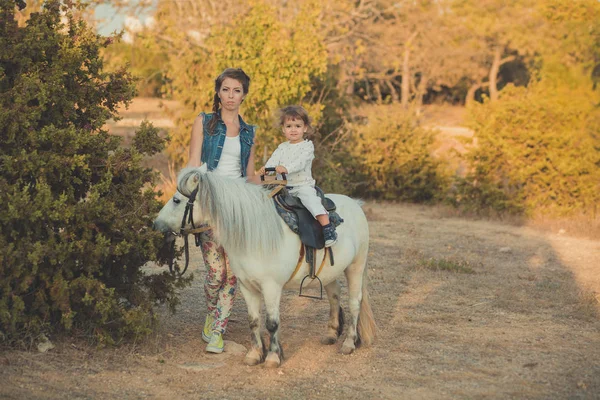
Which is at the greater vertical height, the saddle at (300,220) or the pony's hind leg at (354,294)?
the saddle at (300,220)

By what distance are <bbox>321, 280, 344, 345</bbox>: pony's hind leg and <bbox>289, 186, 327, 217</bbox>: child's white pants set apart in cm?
107

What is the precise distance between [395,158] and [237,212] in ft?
35.5

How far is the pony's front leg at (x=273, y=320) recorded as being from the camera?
17.1 ft

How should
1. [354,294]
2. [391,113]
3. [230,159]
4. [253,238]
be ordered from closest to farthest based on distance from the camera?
[253,238], [230,159], [354,294], [391,113]

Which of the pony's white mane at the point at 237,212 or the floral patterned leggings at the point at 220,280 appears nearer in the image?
the pony's white mane at the point at 237,212

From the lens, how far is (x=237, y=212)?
16.6 ft

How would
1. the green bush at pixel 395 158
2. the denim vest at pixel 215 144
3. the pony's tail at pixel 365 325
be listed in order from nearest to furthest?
the denim vest at pixel 215 144, the pony's tail at pixel 365 325, the green bush at pixel 395 158

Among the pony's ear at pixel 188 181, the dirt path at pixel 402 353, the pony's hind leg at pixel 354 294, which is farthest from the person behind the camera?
the pony's hind leg at pixel 354 294

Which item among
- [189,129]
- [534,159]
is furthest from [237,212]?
[189,129]

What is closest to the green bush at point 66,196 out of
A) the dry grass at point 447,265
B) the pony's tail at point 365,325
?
the pony's tail at point 365,325

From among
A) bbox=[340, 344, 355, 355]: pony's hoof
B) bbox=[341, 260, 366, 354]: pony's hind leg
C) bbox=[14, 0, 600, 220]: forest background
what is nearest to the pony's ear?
bbox=[341, 260, 366, 354]: pony's hind leg

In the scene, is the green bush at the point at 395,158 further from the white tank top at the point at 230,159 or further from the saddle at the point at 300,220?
the saddle at the point at 300,220

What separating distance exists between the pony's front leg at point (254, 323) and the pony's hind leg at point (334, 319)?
2.76ft

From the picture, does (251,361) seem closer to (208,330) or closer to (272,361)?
(272,361)
